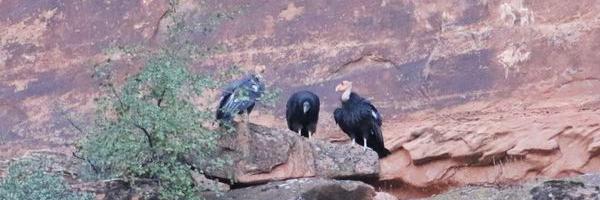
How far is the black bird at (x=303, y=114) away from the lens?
15281 millimetres

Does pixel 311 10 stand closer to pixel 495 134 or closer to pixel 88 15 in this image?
pixel 88 15

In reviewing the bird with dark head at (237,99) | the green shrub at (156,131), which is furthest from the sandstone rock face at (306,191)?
the bird with dark head at (237,99)

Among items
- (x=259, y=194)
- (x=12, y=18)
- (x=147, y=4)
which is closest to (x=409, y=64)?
(x=147, y=4)

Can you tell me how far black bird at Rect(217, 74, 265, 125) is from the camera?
12305mm

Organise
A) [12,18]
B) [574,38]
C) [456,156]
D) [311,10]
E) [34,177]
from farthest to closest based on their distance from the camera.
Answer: [12,18], [311,10], [574,38], [456,156], [34,177]

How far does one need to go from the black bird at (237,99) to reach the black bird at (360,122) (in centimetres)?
115

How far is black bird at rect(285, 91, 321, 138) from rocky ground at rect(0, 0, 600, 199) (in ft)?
3.23

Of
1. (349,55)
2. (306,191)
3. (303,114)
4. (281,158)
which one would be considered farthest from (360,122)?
(349,55)

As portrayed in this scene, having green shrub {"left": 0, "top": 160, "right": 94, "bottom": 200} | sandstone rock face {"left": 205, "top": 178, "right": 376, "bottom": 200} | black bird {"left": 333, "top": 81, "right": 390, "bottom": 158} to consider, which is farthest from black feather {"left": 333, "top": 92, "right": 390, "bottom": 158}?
green shrub {"left": 0, "top": 160, "right": 94, "bottom": 200}

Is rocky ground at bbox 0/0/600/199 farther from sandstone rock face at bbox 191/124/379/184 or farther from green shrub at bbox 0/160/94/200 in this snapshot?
green shrub at bbox 0/160/94/200

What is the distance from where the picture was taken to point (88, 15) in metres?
20.3

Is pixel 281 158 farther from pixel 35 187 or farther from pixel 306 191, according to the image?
pixel 35 187

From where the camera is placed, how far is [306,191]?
11523 millimetres

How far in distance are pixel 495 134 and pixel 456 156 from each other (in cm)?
44
